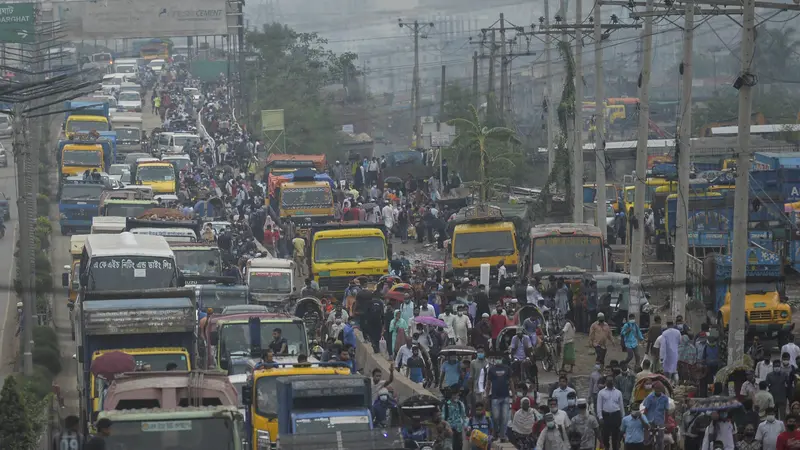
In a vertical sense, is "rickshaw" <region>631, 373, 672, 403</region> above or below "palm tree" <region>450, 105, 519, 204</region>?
below

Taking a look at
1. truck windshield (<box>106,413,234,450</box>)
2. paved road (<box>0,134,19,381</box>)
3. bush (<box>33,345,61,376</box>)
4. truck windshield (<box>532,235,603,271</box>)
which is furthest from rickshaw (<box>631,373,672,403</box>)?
bush (<box>33,345,61,376</box>)

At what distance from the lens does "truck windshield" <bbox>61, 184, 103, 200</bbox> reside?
160ft

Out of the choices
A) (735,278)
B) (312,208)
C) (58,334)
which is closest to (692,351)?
(735,278)

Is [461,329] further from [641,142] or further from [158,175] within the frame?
[158,175]

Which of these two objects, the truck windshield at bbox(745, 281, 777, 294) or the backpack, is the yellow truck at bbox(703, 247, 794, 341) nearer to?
the truck windshield at bbox(745, 281, 777, 294)

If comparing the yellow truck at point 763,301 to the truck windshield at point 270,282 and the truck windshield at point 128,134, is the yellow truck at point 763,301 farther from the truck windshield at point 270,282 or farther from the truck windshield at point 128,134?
the truck windshield at point 128,134

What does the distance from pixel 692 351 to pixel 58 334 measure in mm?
16980

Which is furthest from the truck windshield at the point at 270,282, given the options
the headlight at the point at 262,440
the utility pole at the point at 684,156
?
the headlight at the point at 262,440

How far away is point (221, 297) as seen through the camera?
31016 mm

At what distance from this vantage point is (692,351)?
24.5m

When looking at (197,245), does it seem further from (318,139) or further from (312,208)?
(318,139)

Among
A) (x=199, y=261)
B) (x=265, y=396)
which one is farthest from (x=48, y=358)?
(x=265, y=396)

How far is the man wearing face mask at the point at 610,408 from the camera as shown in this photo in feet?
67.4

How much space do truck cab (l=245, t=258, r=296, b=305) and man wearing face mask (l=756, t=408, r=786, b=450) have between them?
17.0 metres
